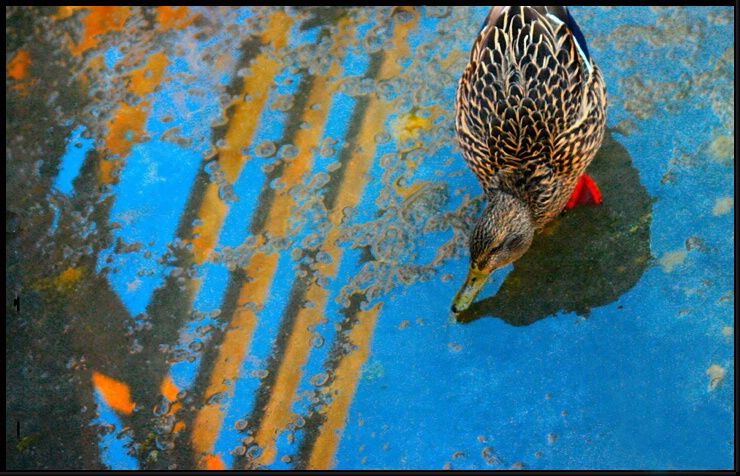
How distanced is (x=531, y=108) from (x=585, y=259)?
77 cm

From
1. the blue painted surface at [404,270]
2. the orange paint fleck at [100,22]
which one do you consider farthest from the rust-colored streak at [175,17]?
the orange paint fleck at [100,22]

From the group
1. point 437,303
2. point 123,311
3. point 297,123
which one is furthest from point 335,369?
point 297,123

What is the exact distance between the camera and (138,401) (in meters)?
2.92

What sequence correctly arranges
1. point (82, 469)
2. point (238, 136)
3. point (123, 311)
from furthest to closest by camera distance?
point (238, 136)
point (123, 311)
point (82, 469)

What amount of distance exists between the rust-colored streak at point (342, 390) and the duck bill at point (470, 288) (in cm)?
38

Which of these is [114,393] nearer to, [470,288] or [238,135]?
[238,135]

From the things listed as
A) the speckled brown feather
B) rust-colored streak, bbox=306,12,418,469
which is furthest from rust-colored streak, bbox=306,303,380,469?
the speckled brown feather

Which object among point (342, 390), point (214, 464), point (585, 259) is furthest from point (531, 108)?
point (214, 464)

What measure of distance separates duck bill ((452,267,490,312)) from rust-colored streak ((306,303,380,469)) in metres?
0.38

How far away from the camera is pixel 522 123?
8.73 feet

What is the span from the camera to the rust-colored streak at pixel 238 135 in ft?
10.6

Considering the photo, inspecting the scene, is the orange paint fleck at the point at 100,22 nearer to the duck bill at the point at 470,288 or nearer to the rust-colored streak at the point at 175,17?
the rust-colored streak at the point at 175,17

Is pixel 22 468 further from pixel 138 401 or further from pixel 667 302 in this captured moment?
pixel 667 302

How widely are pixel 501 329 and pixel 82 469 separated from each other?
185cm
